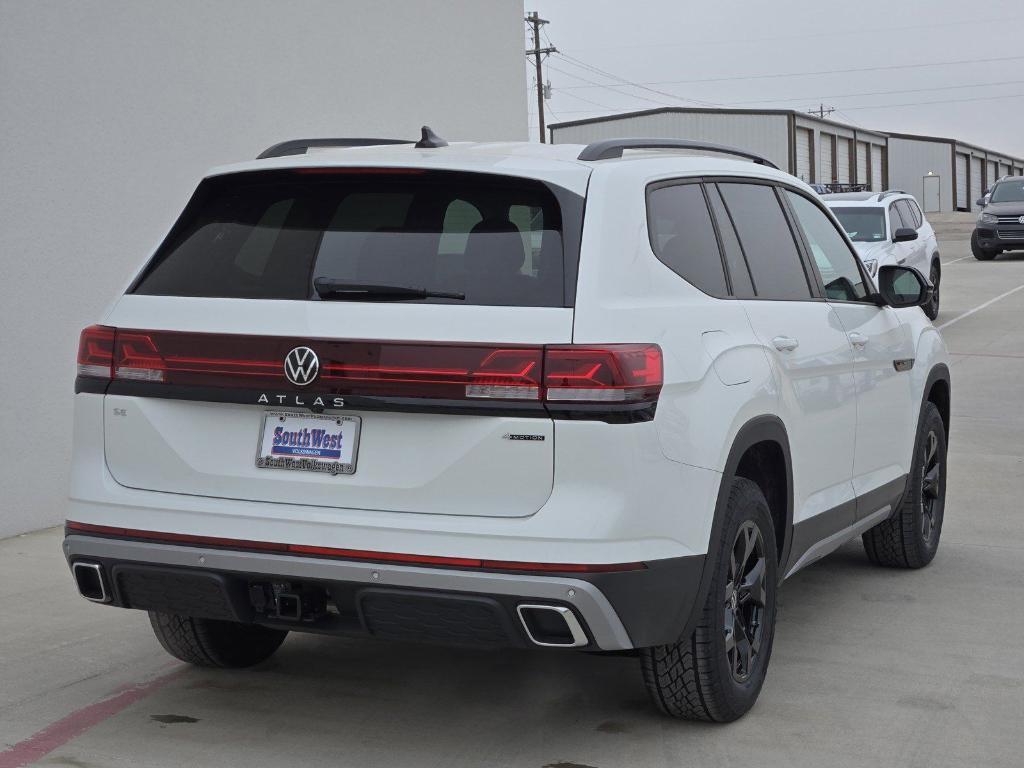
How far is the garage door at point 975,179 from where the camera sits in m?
84.6

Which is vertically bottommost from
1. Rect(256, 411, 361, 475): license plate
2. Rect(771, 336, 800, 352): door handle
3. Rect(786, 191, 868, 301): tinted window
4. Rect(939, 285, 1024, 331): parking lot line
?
Rect(939, 285, 1024, 331): parking lot line

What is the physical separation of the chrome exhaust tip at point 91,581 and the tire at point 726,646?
1611 mm

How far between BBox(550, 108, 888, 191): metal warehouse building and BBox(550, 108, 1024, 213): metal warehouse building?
0.13ft

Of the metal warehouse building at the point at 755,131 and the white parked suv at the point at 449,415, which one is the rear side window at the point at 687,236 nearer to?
the white parked suv at the point at 449,415

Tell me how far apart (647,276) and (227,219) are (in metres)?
1.29

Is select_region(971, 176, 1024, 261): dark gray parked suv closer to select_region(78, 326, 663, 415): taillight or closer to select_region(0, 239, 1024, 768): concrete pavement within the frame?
select_region(0, 239, 1024, 768): concrete pavement

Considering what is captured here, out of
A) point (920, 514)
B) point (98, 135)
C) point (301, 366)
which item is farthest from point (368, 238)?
point (98, 135)

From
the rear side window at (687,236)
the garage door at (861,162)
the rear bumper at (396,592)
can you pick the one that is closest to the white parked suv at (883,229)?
the rear side window at (687,236)

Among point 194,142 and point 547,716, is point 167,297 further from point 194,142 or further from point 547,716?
point 194,142

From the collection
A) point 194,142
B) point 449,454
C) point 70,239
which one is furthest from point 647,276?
point 194,142

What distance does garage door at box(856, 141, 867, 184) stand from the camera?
69.8 meters

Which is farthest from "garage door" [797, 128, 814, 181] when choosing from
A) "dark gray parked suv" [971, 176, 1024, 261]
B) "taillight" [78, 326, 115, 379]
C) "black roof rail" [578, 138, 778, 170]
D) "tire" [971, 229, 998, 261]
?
"taillight" [78, 326, 115, 379]

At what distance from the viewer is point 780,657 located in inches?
211

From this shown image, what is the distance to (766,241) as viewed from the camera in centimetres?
515
